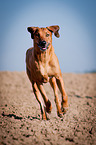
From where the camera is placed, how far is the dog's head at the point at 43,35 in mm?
3789

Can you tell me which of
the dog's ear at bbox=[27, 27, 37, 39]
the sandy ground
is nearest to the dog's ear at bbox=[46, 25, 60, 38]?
the dog's ear at bbox=[27, 27, 37, 39]

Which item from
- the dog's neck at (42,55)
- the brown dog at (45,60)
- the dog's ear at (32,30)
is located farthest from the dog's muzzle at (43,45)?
the dog's ear at (32,30)

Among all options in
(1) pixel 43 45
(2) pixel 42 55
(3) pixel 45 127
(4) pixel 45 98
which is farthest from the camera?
(4) pixel 45 98

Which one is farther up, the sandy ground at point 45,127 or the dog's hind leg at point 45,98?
the dog's hind leg at point 45,98

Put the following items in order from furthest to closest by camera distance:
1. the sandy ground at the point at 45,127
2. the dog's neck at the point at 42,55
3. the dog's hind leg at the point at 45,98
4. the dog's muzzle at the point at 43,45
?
1. the dog's hind leg at the point at 45,98
2. the dog's neck at the point at 42,55
3. the dog's muzzle at the point at 43,45
4. the sandy ground at the point at 45,127

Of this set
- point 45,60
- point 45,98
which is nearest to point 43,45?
point 45,60

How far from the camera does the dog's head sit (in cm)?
379

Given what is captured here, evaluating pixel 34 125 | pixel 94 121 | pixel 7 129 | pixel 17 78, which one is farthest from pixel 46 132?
pixel 17 78

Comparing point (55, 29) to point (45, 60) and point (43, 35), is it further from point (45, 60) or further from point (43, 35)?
point (45, 60)

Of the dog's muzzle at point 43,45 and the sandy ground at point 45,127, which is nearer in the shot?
the sandy ground at point 45,127

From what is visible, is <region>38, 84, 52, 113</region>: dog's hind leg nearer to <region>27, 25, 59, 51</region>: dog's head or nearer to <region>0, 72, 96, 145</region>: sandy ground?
<region>0, 72, 96, 145</region>: sandy ground

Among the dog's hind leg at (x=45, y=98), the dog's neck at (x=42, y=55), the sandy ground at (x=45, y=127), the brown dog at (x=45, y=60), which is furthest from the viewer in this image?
the dog's hind leg at (x=45, y=98)

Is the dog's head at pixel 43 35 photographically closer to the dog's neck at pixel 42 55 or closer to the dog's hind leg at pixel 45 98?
the dog's neck at pixel 42 55

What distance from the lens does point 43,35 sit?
3854mm
